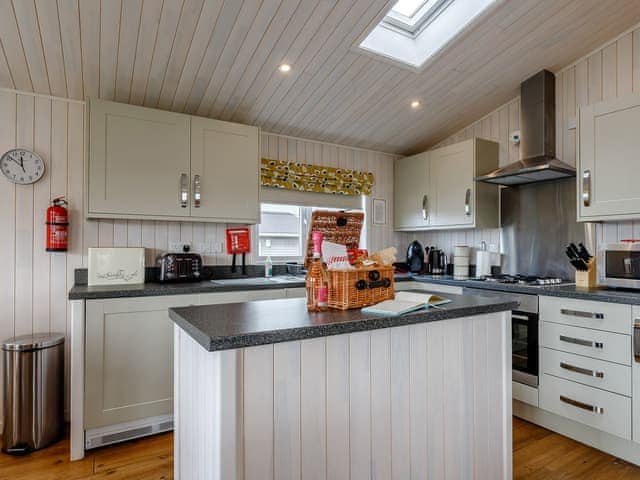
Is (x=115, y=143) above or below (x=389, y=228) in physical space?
above

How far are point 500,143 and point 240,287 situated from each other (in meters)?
2.67

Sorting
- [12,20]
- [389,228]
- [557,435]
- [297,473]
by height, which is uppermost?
[12,20]

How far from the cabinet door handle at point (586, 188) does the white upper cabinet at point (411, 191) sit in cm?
139

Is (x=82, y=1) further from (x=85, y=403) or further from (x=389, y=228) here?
(x=389, y=228)

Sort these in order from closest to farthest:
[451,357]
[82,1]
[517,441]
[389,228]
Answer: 1. [451,357]
2. [82,1]
3. [517,441]
4. [389,228]

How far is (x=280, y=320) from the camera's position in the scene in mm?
1255

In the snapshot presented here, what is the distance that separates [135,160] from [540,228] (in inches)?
126

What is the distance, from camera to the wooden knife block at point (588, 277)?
2.64 m

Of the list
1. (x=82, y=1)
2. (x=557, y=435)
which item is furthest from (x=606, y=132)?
(x=82, y=1)

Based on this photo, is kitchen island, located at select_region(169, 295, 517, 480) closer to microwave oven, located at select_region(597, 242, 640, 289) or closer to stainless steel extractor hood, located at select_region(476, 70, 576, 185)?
microwave oven, located at select_region(597, 242, 640, 289)

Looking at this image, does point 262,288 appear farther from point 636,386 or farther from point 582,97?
point 582,97

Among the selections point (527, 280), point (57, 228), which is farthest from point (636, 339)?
point (57, 228)

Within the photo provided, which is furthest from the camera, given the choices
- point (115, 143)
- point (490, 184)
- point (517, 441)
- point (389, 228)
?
point (389, 228)

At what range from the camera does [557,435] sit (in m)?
2.46
